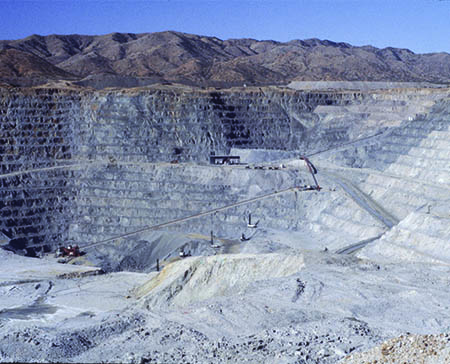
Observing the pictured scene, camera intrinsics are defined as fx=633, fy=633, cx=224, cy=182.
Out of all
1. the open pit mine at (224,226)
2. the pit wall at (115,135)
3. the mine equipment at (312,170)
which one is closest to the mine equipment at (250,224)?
the open pit mine at (224,226)

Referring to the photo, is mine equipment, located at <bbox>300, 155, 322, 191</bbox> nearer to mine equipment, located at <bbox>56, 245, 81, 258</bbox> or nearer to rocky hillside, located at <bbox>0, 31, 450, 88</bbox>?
mine equipment, located at <bbox>56, 245, 81, 258</bbox>

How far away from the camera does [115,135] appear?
7950 centimetres

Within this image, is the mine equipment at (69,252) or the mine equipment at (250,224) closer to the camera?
the mine equipment at (250,224)

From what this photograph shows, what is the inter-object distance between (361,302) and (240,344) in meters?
8.59

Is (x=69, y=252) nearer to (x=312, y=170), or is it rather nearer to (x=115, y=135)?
(x=115, y=135)

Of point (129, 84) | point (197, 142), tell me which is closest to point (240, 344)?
point (197, 142)

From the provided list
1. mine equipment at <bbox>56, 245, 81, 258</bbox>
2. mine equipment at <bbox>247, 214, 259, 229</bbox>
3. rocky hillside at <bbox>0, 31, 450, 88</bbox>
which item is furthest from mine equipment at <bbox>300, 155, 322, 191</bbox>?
rocky hillside at <bbox>0, 31, 450, 88</bbox>

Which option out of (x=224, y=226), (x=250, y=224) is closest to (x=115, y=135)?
(x=224, y=226)

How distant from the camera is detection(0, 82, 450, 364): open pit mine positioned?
1049 inches

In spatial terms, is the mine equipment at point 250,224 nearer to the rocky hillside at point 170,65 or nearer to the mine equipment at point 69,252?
the mine equipment at point 69,252

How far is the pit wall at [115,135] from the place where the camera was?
2849 inches

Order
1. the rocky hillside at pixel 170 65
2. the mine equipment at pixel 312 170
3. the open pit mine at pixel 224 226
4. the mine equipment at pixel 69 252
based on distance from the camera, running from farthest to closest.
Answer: the rocky hillside at pixel 170 65 → the mine equipment at pixel 312 170 → the mine equipment at pixel 69 252 → the open pit mine at pixel 224 226

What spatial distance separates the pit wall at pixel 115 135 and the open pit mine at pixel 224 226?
0.20 meters

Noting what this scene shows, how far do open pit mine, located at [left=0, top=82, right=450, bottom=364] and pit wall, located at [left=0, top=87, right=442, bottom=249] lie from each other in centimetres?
20
